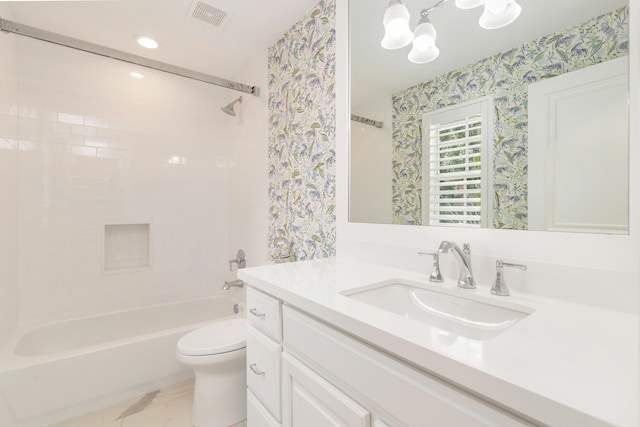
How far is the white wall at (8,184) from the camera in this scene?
173 cm

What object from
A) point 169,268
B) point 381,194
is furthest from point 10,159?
point 381,194

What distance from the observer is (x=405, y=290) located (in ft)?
3.64

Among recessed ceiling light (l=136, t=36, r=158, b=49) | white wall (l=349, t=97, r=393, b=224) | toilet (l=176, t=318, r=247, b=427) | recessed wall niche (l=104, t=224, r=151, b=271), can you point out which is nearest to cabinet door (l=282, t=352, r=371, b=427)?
toilet (l=176, t=318, r=247, b=427)

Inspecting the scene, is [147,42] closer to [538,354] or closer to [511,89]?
[511,89]

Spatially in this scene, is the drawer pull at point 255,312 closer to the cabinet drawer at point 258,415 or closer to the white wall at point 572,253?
the cabinet drawer at point 258,415

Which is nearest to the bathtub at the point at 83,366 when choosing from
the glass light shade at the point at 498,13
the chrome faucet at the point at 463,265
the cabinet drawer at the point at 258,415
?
the cabinet drawer at the point at 258,415

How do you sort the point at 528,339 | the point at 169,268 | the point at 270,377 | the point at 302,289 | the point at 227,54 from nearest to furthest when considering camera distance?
the point at 528,339, the point at 302,289, the point at 270,377, the point at 227,54, the point at 169,268

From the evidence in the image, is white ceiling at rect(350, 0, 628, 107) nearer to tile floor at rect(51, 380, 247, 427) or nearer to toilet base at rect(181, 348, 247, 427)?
toilet base at rect(181, 348, 247, 427)

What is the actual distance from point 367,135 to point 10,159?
2286mm

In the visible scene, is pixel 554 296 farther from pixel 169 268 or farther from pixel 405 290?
pixel 169 268

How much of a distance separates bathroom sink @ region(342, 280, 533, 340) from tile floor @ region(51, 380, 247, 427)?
1.22m

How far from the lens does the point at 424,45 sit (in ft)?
4.15

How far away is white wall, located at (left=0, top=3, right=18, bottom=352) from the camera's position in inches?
68.0

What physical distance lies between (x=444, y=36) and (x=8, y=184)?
2606 mm
